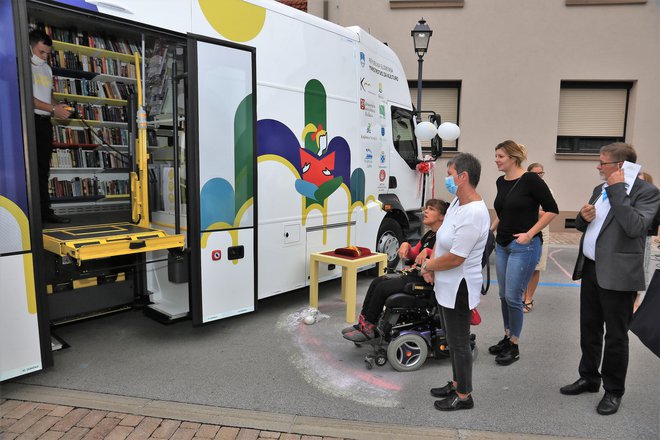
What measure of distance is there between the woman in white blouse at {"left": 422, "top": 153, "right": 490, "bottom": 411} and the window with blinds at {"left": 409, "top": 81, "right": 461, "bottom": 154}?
825cm

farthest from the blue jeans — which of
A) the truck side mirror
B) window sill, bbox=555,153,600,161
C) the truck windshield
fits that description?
window sill, bbox=555,153,600,161

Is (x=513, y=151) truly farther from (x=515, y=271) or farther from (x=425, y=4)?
(x=425, y=4)

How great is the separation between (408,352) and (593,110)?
30.8 ft

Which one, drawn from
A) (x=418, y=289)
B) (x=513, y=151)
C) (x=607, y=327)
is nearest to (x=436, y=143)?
(x=513, y=151)

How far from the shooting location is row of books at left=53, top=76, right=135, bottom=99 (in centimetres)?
598

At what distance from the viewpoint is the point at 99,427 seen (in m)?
2.94

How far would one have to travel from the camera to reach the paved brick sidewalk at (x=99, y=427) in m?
2.85

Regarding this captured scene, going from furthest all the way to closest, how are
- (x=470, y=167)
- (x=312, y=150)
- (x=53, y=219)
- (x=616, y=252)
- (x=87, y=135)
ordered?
(x=87, y=135)
(x=312, y=150)
(x=53, y=219)
(x=616, y=252)
(x=470, y=167)

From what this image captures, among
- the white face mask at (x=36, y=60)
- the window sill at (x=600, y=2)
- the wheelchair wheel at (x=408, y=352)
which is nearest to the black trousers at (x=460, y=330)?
the wheelchair wheel at (x=408, y=352)

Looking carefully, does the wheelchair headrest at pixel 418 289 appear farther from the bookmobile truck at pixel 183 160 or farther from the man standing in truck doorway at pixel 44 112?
the man standing in truck doorway at pixel 44 112

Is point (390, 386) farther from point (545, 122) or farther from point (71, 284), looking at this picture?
point (545, 122)

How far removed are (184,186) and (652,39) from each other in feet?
35.1

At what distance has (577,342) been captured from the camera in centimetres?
450

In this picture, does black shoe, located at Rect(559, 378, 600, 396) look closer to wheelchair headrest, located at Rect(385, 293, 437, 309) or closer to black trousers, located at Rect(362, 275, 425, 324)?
wheelchair headrest, located at Rect(385, 293, 437, 309)
